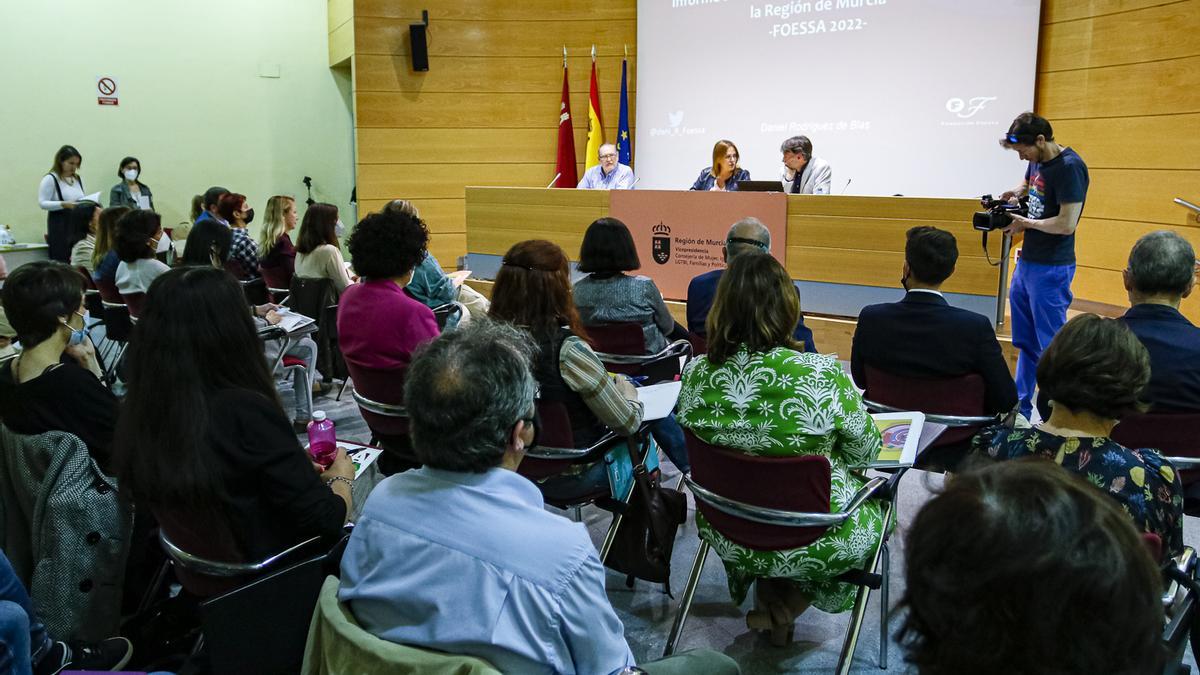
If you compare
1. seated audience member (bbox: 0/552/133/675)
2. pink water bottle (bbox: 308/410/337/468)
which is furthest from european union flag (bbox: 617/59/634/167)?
seated audience member (bbox: 0/552/133/675)

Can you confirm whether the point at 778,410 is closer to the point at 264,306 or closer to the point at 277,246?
the point at 264,306

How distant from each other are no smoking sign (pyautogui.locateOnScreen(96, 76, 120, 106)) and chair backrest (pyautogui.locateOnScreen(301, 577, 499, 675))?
30.5ft

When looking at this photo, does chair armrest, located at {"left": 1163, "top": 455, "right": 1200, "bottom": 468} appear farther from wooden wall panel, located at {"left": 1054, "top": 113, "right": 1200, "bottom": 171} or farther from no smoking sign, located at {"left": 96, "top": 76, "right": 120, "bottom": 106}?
no smoking sign, located at {"left": 96, "top": 76, "right": 120, "bottom": 106}

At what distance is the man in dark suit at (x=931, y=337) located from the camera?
266 cm

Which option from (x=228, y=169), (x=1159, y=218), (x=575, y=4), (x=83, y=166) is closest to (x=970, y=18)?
(x=1159, y=218)

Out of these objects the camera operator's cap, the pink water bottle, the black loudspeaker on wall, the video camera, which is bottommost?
the pink water bottle

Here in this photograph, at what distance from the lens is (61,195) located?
820cm

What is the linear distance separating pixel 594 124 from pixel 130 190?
15.4ft

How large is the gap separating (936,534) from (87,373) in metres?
2.20

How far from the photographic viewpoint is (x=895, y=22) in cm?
695

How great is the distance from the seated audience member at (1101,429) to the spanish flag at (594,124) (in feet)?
22.8

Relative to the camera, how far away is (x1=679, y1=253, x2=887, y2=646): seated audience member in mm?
2076

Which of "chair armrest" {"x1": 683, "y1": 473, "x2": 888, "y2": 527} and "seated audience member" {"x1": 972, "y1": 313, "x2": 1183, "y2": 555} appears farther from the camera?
"chair armrest" {"x1": 683, "y1": 473, "x2": 888, "y2": 527}

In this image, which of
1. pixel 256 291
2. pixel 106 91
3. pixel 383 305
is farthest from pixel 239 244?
pixel 106 91
